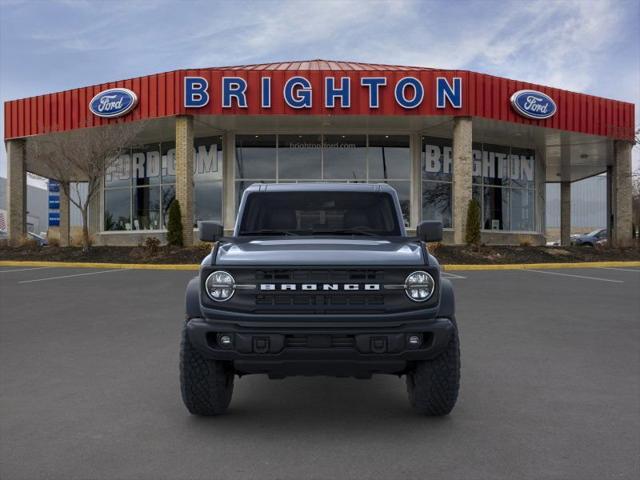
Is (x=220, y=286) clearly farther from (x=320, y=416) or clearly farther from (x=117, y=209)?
(x=117, y=209)

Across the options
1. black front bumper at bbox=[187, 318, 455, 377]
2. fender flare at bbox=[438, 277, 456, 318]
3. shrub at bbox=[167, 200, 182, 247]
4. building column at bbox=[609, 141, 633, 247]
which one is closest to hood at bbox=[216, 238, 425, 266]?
fender flare at bbox=[438, 277, 456, 318]

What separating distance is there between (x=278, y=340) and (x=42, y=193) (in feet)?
274

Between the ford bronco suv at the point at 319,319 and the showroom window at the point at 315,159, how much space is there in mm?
20483

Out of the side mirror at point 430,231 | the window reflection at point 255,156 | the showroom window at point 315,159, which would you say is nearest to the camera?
the side mirror at point 430,231

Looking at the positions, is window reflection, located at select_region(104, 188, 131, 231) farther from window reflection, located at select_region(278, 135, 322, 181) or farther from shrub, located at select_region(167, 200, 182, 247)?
window reflection, located at select_region(278, 135, 322, 181)

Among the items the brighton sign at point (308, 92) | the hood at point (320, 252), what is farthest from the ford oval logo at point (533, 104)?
the hood at point (320, 252)

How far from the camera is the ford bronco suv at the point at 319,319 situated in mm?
3662

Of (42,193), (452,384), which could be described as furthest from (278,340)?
(42,193)

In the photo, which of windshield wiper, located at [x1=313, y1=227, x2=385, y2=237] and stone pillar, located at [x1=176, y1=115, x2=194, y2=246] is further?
stone pillar, located at [x1=176, y1=115, x2=194, y2=246]

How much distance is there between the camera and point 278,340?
3641 mm

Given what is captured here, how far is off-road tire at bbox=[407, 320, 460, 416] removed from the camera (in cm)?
394

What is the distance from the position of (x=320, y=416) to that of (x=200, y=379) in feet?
3.01

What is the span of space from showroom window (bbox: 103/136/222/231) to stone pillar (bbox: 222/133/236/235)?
227mm

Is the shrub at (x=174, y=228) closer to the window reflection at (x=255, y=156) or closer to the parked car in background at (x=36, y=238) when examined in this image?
the window reflection at (x=255, y=156)
